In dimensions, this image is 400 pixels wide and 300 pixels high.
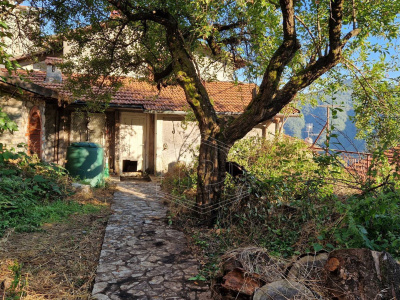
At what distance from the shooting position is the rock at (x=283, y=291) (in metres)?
2.78

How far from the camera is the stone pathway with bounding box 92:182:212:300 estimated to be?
361cm

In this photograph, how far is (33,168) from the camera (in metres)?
8.16

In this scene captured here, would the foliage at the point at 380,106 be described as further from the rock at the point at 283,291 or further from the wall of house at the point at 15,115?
the wall of house at the point at 15,115

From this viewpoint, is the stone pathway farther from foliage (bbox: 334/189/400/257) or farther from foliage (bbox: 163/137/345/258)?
foliage (bbox: 334/189/400/257)

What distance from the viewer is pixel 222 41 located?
7.92 metres

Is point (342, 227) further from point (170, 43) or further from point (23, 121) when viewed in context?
point (23, 121)

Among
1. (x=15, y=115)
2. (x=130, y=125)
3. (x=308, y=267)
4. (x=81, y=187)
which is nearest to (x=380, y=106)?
(x=308, y=267)

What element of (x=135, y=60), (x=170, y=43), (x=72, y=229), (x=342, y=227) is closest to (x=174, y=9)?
(x=170, y=43)

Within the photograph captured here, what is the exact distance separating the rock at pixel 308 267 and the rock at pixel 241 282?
1.08 feet

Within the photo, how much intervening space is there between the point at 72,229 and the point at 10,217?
1115mm

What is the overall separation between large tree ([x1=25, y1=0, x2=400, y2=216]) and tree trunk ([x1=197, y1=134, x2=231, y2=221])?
0.06 feet

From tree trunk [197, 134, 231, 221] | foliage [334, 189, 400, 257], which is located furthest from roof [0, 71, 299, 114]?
foliage [334, 189, 400, 257]

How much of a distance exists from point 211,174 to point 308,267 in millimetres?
2980

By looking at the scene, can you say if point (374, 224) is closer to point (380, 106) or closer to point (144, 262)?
point (144, 262)
